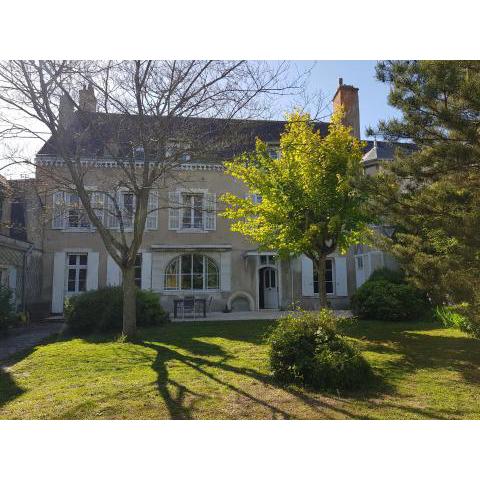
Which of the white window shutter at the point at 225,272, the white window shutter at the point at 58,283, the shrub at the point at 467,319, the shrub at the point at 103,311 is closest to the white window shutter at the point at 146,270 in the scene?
the white window shutter at the point at 225,272

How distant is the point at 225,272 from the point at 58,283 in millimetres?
6761

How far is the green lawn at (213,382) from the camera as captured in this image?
4.87 meters

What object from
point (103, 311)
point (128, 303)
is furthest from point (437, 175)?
point (103, 311)

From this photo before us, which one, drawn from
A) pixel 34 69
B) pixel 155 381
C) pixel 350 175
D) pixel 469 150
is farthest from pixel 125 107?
pixel 469 150

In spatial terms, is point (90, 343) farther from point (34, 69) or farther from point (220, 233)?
point (220, 233)

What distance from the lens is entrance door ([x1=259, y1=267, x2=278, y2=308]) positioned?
18219 millimetres

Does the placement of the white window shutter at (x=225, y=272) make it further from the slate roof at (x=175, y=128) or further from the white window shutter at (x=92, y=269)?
the slate roof at (x=175, y=128)

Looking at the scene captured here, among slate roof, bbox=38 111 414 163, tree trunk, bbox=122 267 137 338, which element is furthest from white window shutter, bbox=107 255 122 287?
slate roof, bbox=38 111 414 163

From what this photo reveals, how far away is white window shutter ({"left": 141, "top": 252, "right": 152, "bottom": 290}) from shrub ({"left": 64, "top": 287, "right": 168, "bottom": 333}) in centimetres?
458

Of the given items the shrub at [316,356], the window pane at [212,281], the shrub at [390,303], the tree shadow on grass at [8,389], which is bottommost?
the tree shadow on grass at [8,389]

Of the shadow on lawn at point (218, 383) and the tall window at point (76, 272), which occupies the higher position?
the tall window at point (76, 272)

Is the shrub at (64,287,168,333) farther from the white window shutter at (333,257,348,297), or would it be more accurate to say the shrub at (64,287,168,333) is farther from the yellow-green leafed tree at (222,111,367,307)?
the white window shutter at (333,257,348,297)

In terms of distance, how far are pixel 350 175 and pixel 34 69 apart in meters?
6.90

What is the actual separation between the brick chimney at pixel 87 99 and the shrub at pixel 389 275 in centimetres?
1032
